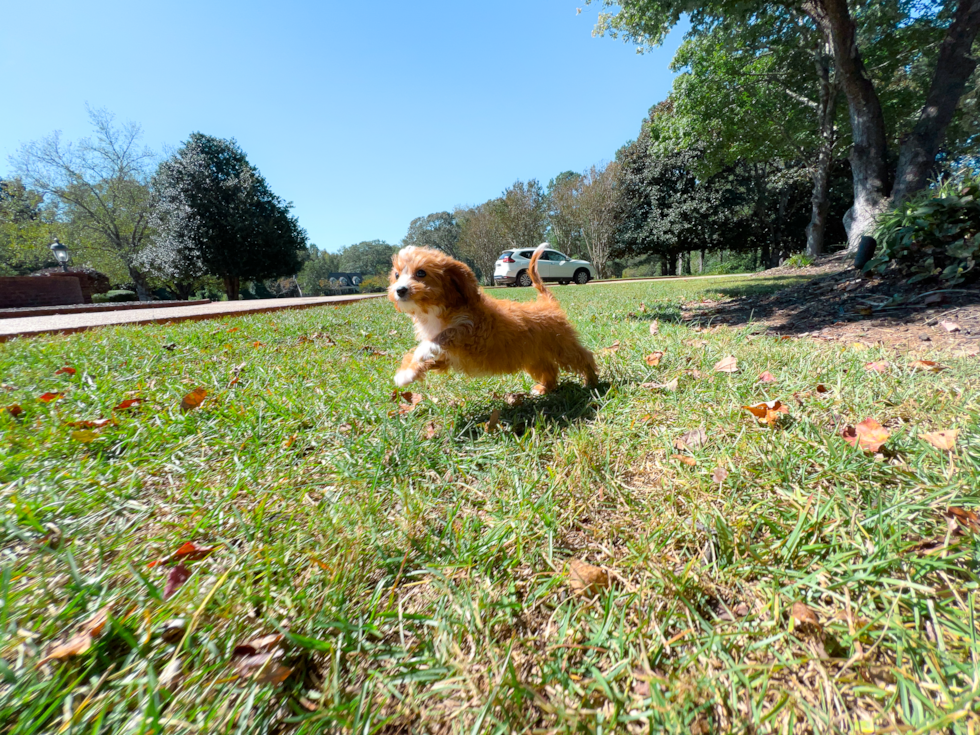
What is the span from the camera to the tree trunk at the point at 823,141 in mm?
12470

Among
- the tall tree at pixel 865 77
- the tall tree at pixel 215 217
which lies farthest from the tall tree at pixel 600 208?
the tall tree at pixel 215 217

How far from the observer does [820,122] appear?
1383cm

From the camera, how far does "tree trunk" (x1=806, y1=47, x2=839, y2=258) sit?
40.9 feet

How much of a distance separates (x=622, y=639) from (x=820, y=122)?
1972cm

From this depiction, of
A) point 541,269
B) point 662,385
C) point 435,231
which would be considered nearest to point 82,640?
point 662,385

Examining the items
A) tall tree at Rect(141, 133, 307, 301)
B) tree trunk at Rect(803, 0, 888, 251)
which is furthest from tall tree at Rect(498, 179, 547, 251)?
tree trunk at Rect(803, 0, 888, 251)

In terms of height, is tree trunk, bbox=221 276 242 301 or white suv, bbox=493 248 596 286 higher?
tree trunk, bbox=221 276 242 301

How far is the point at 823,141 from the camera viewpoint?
46.0ft

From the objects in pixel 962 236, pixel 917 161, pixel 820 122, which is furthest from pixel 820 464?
pixel 820 122

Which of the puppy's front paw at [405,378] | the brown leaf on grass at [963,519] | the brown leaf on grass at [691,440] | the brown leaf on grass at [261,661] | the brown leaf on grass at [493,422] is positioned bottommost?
the brown leaf on grass at [963,519]

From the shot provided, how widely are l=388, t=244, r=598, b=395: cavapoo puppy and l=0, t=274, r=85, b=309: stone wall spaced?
78.6 ft

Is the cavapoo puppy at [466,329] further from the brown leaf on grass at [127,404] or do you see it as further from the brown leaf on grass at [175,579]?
the brown leaf on grass at [127,404]

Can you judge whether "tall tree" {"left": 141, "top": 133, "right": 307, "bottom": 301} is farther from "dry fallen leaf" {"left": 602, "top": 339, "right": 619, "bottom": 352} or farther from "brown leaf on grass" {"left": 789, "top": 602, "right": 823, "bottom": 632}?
"brown leaf on grass" {"left": 789, "top": 602, "right": 823, "bottom": 632}

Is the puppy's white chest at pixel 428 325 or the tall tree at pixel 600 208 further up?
the tall tree at pixel 600 208
